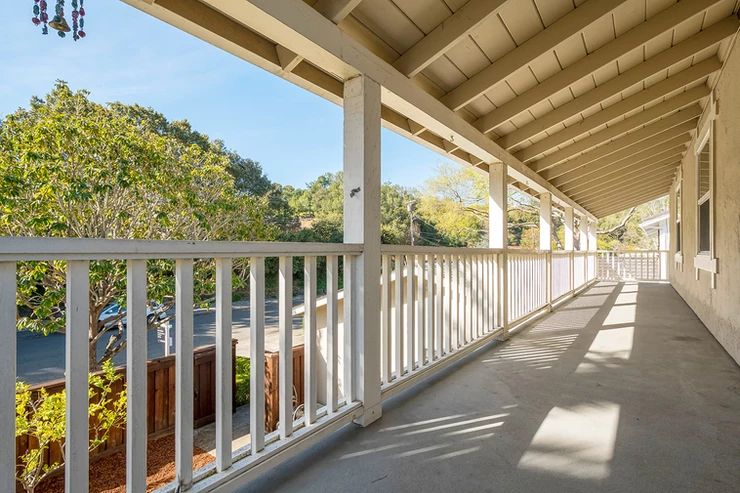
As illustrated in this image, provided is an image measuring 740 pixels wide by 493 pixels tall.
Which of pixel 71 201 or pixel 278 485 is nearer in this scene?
pixel 278 485

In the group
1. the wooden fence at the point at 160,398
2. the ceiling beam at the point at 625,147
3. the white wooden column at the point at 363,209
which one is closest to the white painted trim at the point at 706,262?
the ceiling beam at the point at 625,147

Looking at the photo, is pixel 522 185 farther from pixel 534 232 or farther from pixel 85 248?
pixel 534 232

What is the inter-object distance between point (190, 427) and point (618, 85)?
153 inches

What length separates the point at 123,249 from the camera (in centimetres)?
105

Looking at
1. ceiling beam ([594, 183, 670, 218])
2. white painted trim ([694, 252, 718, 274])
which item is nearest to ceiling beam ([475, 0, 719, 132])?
white painted trim ([694, 252, 718, 274])

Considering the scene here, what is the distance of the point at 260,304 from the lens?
1463 millimetres

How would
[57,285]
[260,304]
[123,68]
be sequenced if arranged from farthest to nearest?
[123,68] < [57,285] < [260,304]

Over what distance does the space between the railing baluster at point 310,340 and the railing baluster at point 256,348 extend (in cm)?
27

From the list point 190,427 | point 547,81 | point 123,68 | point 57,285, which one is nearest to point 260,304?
point 190,427

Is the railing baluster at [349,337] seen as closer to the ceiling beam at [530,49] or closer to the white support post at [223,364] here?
the white support post at [223,364]

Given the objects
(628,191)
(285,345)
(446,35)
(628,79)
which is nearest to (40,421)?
(285,345)

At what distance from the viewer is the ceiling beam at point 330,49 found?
146 centimetres

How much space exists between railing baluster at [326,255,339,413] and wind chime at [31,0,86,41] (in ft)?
4.08

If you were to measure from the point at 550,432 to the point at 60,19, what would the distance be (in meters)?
2.59
